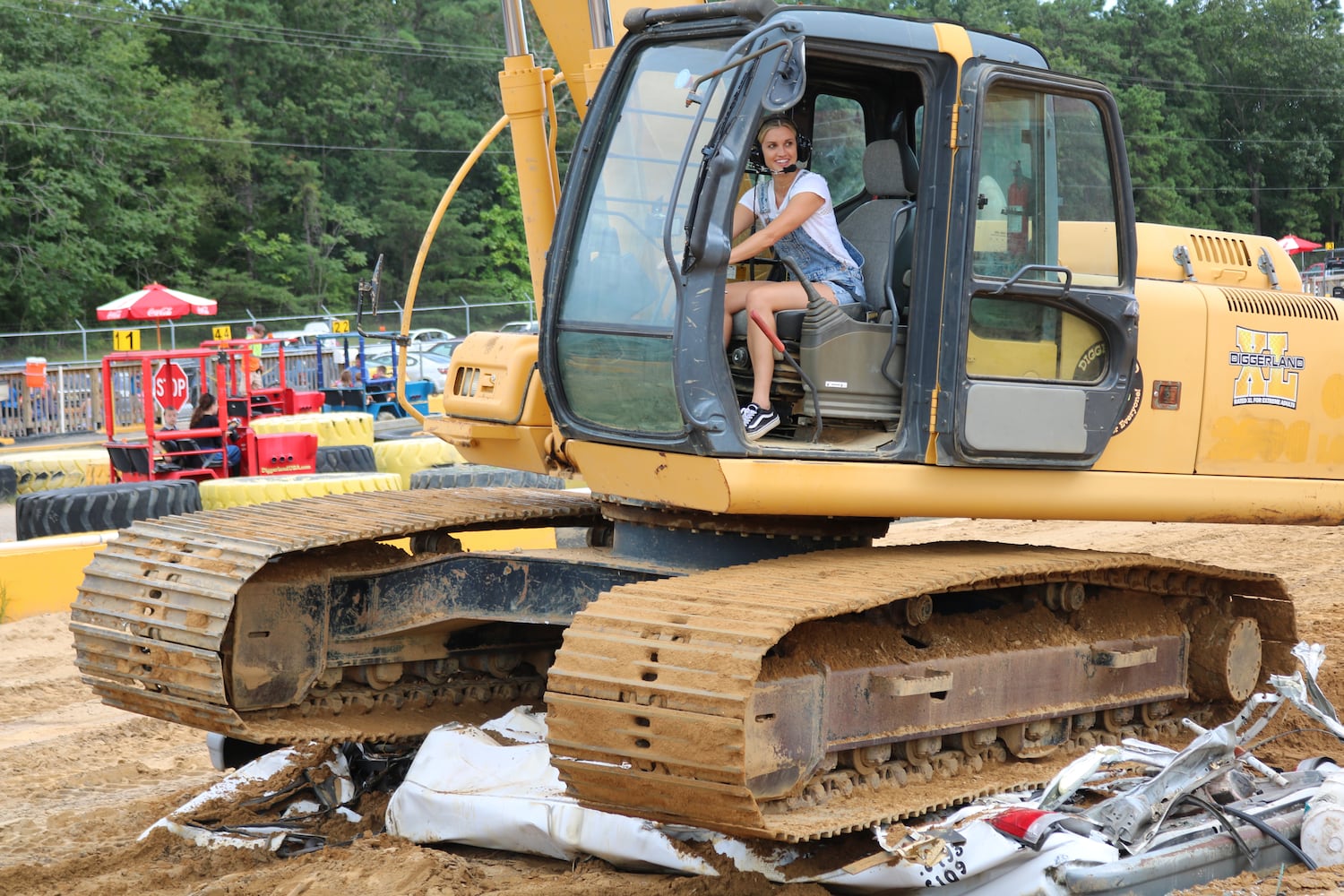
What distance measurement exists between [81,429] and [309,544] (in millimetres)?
21509

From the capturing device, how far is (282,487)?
472 inches

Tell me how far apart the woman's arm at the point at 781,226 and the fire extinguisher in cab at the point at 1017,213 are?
2.23 ft

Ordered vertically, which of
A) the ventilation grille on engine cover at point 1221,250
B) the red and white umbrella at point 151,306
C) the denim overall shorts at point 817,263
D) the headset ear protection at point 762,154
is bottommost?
the red and white umbrella at point 151,306

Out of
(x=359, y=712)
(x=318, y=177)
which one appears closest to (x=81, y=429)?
(x=359, y=712)

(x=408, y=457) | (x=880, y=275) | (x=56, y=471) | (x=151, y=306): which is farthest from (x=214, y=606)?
(x=151, y=306)

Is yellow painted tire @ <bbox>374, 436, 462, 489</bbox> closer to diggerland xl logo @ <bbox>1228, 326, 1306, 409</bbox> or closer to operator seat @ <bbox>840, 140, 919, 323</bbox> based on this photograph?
operator seat @ <bbox>840, 140, 919, 323</bbox>

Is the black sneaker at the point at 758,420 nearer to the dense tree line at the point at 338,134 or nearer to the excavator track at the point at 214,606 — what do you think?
the excavator track at the point at 214,606

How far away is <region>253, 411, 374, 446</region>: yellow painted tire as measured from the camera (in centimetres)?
1858

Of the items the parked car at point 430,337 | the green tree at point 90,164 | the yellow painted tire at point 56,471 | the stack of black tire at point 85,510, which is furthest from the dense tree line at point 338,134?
the stack of black tire at point 85,510

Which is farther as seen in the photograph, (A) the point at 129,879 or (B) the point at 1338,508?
(B) the point at 1338,508

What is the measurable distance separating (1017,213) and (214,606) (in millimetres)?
3135

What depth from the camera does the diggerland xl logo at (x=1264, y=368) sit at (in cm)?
613

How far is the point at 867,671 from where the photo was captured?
197 inches

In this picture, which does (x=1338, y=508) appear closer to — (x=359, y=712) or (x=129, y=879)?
(x=359, y=712)
